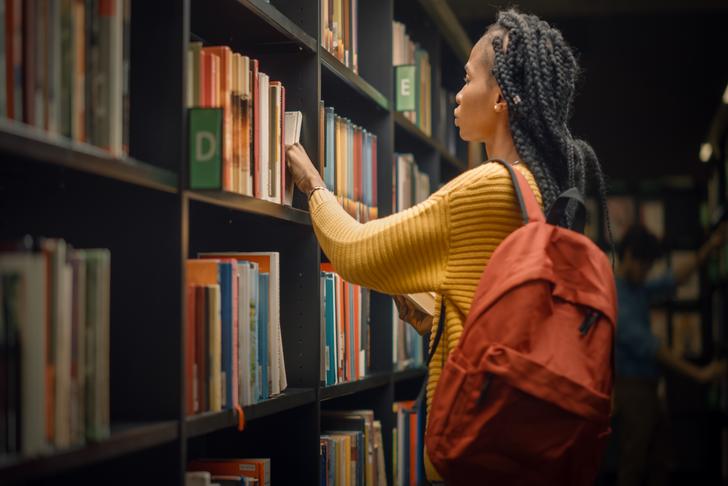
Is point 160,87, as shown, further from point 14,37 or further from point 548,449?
point 548,449

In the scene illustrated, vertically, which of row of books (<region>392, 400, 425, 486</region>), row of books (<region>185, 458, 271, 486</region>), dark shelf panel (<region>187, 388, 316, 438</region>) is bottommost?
row of books (<region>392, 400, 425, 486</region>)

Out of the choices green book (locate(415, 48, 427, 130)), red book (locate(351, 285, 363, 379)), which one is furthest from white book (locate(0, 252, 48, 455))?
green book (locate(415, 48, 427, 130))

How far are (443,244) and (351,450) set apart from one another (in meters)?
0.92

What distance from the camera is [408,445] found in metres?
3.29

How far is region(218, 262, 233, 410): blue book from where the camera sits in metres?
1.69

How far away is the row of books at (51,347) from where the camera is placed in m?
1.12

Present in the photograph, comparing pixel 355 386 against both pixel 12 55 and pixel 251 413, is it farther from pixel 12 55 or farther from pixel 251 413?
pixel 12 55

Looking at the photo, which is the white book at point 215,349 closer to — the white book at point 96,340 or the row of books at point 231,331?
the row of books at point 231,331

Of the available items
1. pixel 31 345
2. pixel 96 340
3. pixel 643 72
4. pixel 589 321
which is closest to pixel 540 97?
pixel 589 321

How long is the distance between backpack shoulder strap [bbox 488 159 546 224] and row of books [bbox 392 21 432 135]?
1.29 metres

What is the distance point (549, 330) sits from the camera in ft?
5.40

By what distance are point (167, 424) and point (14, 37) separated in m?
0.63

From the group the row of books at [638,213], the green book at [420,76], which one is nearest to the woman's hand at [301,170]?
the green book at [420,76]

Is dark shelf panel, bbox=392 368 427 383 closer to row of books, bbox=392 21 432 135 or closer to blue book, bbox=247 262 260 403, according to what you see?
row of books, bbox=392 21 432 135
